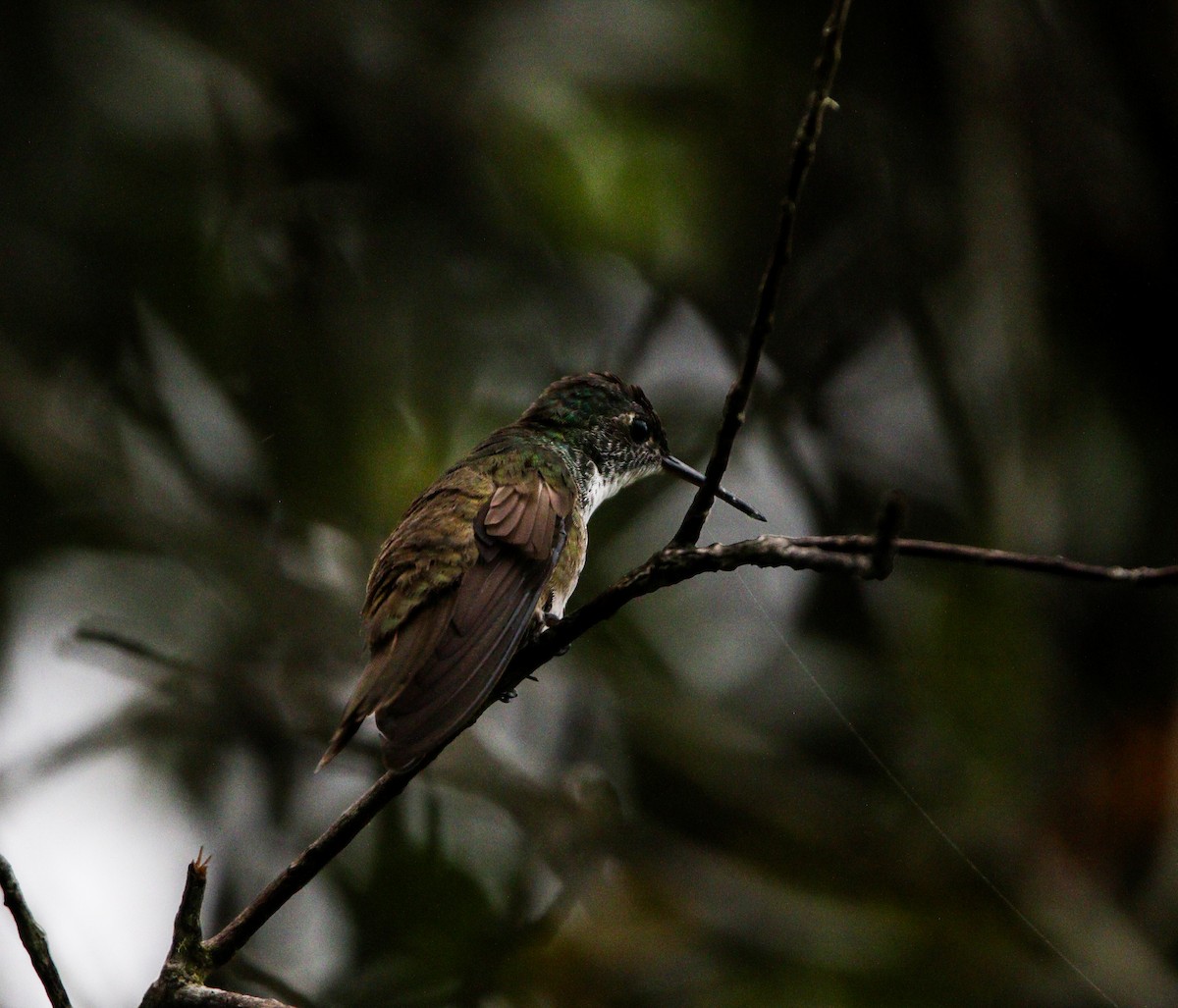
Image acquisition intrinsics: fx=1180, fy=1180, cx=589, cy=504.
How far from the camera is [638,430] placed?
3.83 metres

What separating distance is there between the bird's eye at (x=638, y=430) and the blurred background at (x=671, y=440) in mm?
1475

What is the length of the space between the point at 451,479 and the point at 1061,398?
4.49 metres

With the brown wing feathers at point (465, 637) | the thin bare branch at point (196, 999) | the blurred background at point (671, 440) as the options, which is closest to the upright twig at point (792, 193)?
the brown wing feathers at point (465, 637)

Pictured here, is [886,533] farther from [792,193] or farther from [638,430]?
[638,430]

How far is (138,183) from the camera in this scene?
766 cm

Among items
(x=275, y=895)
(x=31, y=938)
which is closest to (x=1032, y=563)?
(x=275, y=895)

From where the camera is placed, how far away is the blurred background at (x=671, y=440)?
5.50 metres

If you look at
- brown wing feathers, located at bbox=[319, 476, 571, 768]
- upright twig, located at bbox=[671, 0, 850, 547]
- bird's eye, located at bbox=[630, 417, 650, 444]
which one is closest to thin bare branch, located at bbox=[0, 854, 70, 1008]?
brown wing feathers, located at bbox=[319, 476, 571, 768]

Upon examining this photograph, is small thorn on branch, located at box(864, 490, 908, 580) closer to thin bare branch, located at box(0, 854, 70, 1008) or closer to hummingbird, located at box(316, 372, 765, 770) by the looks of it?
hummingbird, located at box(316, 372, 765, 770)

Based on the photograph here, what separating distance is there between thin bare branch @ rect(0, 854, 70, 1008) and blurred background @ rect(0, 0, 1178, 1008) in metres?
3.20

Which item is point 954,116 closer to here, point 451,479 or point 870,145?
point 870,145

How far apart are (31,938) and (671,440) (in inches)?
187

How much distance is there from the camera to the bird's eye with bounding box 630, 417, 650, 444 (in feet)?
12.5

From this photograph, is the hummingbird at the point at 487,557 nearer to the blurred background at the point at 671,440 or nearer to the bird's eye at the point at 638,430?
the bird's eye at the point at 638,430
